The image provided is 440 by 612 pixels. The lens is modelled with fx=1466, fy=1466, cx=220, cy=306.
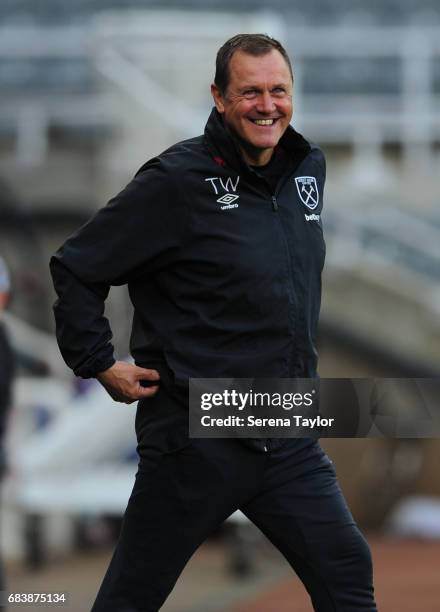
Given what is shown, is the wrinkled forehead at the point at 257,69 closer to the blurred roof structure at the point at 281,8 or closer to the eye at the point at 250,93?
the eye at the point at 250,93

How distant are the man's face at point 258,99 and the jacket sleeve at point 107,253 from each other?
0.25 m

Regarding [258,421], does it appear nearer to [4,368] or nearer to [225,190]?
[225,190]

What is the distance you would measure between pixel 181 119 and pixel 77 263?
760 cm

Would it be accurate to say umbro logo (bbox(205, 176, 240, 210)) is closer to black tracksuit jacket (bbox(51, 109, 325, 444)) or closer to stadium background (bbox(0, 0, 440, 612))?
black tracksuit jacket (bbox(51, 109, 325, 444))

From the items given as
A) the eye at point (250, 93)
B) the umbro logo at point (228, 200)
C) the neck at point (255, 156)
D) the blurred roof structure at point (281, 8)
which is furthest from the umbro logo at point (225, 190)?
the blurred roof structure at point (281, 8)

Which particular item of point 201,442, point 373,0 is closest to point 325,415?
point 201,442

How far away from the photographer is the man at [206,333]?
375 centimetres

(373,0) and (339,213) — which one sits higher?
(373,0)

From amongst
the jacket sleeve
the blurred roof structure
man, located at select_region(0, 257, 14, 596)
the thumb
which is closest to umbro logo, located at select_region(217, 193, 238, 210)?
the jacket sleeve

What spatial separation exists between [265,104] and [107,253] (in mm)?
567

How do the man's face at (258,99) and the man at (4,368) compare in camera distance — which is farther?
the man at (4,368)

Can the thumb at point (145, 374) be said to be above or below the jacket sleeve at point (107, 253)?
below

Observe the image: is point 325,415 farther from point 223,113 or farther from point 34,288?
point 34,288

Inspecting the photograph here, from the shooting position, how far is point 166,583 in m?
3.77
